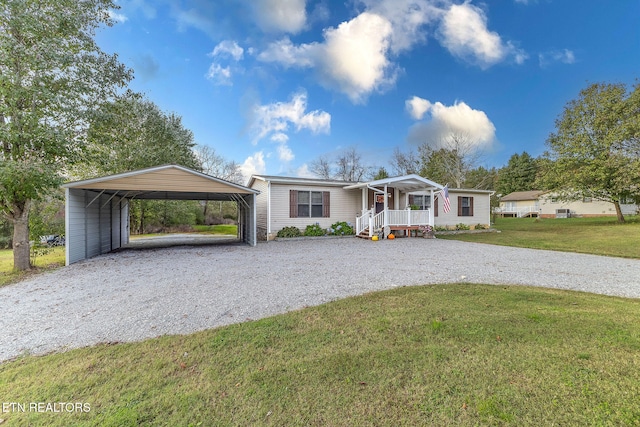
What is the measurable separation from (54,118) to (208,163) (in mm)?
22076

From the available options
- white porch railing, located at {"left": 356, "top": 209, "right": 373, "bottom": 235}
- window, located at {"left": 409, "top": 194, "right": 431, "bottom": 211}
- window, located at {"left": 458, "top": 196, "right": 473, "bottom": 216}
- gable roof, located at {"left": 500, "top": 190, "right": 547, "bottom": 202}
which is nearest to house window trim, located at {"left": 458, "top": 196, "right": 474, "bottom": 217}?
window, located at {"left": 458, "top": 196, "right": 473, "bottom": 216}

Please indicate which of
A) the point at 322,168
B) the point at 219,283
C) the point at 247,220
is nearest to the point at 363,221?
the point at 247,220

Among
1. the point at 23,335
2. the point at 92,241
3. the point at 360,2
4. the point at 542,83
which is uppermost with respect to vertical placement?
the point at 360,2

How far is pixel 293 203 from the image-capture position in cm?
1284

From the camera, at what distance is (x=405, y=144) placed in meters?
31.4

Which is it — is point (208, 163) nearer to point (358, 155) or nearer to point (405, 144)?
point (358, 155)

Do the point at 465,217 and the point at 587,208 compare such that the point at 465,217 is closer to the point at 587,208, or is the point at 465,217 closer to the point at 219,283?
the point at 219,283

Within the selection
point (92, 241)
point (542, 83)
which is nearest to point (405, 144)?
point (542, 83)

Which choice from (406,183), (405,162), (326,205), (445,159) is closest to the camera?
(406,183)

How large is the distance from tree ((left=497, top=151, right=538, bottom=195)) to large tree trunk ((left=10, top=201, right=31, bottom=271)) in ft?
165

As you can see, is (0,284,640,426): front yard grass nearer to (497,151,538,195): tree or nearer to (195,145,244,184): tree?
(195,145,244,184): tree

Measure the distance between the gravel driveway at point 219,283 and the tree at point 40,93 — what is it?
219 cm

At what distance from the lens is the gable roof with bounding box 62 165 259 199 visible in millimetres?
8336

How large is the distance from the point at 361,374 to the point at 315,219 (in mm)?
11169
